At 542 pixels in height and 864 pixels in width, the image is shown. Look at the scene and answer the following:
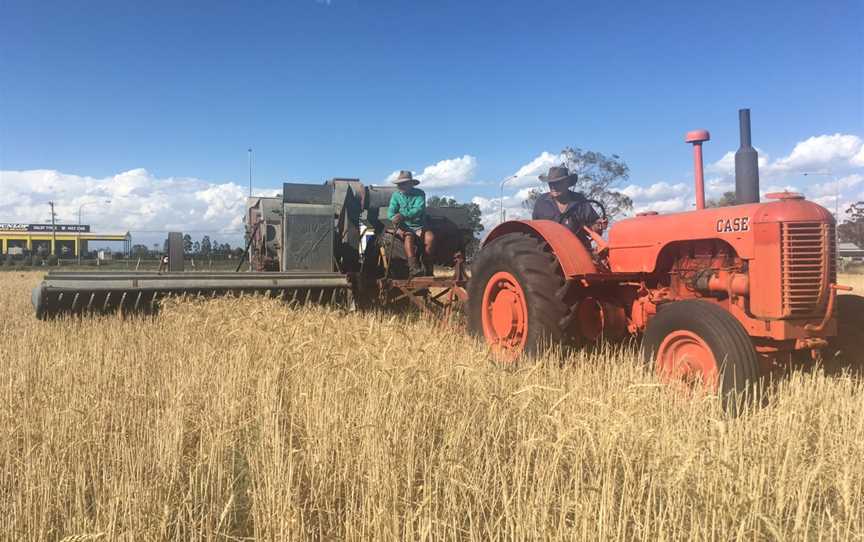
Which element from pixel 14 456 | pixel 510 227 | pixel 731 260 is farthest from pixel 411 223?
pixel 14 456

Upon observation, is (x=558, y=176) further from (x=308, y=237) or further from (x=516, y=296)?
(x=308, y=237)

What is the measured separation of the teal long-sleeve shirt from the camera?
749cm

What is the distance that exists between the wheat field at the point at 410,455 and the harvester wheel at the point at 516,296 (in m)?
0.45

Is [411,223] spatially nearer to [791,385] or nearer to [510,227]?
[510,227]

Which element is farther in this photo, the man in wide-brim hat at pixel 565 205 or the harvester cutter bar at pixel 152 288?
the harvester cutter bar at pixel 152 288

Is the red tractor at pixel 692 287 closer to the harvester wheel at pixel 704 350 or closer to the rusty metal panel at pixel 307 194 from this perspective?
the harvester wheel at pixel 704 350

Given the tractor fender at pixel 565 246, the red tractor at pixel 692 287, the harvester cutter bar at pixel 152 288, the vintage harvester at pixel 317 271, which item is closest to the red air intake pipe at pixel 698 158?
the red tractor at pixel 692 287

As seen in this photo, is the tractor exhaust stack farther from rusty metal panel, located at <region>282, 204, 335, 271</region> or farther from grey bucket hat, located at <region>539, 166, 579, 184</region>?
rusty metal panel, located at <region>282, 204, 335, 271</region>

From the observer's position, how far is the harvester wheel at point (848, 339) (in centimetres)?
393

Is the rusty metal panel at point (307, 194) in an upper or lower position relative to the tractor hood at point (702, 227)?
upper

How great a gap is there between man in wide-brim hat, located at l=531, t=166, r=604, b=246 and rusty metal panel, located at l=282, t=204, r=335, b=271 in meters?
3.68

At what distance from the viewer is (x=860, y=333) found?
3965 millimetres

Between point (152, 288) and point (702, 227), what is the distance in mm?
5813

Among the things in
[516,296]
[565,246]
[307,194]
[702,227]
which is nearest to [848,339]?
[702,227]
